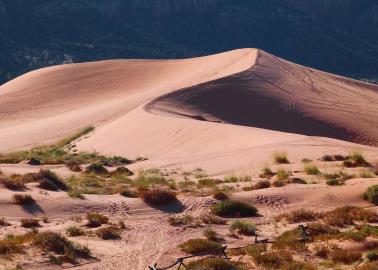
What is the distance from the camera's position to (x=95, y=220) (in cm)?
1680

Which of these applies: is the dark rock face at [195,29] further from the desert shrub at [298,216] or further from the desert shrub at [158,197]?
the desert shrub at [298,216]

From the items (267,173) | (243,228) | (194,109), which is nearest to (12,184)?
(243,228)

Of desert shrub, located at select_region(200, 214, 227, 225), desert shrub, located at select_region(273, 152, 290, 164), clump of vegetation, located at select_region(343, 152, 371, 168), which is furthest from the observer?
desert shrub, located at select_region(273, 152, 290, 164)

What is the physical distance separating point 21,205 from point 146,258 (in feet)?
16.9

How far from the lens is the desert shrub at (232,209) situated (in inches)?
719

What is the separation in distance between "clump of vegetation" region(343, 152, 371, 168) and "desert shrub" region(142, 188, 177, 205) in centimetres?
829

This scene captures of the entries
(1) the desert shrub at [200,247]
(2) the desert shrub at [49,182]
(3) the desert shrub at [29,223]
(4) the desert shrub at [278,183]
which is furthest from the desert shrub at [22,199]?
(4) the desert shrub at [278,183]

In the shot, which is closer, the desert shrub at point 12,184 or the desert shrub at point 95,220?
the desert shrub at point 95,220

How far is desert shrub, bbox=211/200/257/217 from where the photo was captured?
18266mm

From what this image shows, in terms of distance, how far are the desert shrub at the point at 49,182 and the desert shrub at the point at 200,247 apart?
696cm

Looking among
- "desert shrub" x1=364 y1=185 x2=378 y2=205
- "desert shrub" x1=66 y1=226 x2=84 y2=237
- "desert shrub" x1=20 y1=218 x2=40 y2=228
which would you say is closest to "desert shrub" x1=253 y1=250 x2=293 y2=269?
"desert shrub" x1=66 y1=226 x2=84 y2=237

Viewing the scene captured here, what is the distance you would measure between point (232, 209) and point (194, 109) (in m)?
29.4

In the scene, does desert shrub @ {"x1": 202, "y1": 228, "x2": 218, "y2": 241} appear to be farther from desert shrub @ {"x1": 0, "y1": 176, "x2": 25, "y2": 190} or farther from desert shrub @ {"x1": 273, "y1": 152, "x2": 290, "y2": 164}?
desert shrub @ {"x1": 273, "y1": 152, "x2": 290, "y2": 164}

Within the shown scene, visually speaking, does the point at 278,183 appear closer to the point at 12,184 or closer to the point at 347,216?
the point at 347,216
